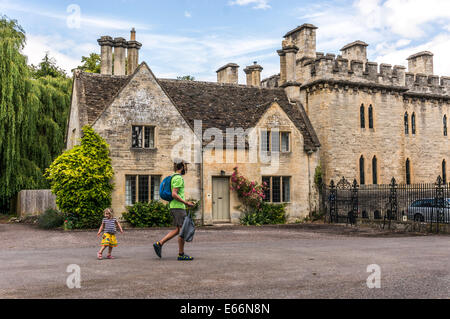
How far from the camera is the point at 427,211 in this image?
2016 cm

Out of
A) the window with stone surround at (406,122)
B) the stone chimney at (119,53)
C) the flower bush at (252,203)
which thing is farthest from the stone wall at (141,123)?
the window with stone surround at (406,122)

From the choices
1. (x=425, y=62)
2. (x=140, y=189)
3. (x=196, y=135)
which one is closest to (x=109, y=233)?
(x=140, y=189)

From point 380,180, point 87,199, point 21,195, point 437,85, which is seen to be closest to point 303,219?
point 380,180

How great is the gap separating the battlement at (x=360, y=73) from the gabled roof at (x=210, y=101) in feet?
6.90

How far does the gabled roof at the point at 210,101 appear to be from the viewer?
69.4 ft

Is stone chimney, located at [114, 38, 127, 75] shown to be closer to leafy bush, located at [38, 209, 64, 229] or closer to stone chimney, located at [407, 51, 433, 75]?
leafy bush, located at [38, 209, 64, 229]

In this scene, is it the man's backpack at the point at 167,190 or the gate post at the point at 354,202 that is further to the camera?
the gate post at the point at 354,202

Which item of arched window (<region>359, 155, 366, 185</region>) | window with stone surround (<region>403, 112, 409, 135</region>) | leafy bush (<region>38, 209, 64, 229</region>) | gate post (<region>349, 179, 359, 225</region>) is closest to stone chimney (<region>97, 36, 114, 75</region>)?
leafy bush (<region>38, 209, 64, 229</region>)

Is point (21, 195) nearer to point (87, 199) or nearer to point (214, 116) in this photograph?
point (87, 199)

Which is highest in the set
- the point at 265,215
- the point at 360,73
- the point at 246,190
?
the point at 360,73

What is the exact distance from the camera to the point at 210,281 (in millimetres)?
6996

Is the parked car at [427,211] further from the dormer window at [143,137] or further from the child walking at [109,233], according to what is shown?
the child walking at [109,233]

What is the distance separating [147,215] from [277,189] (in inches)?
275

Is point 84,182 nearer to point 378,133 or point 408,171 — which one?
point 378,133
